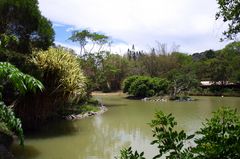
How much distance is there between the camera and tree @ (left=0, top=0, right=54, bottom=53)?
13.9 m

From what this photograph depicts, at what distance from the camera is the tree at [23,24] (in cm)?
1395

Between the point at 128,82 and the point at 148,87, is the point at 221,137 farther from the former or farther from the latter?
the point at 128,82

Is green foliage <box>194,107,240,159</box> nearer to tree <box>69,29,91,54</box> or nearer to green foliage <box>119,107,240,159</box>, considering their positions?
green foliage <box>119,107,240,159</box>

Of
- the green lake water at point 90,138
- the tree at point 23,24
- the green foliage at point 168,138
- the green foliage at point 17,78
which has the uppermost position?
the tree at point 23,24

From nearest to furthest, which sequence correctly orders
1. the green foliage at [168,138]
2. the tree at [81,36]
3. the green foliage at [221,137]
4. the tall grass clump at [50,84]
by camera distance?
the green foliage at [221,137] → the green foliage at [168,138] → the tall grass clump at [50,84] → the tree at [81,36]

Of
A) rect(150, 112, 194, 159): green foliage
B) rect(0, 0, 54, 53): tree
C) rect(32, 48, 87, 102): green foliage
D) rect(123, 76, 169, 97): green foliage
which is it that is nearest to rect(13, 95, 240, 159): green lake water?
rect(32, 48, 87, 102): green foliage

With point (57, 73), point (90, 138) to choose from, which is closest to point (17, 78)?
point (90, 138)

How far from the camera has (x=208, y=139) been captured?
1.94 m

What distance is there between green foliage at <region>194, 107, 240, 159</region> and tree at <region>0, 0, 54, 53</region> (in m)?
12.5

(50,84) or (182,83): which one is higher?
(182,83)

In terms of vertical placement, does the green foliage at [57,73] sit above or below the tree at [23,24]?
below

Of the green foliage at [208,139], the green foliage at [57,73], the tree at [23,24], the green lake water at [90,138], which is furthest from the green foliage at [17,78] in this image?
the tree at [23,24]

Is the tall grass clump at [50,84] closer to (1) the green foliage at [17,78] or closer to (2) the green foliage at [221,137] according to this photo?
(1) the green foliage at [17,78]

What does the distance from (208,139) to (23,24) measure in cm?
1325
